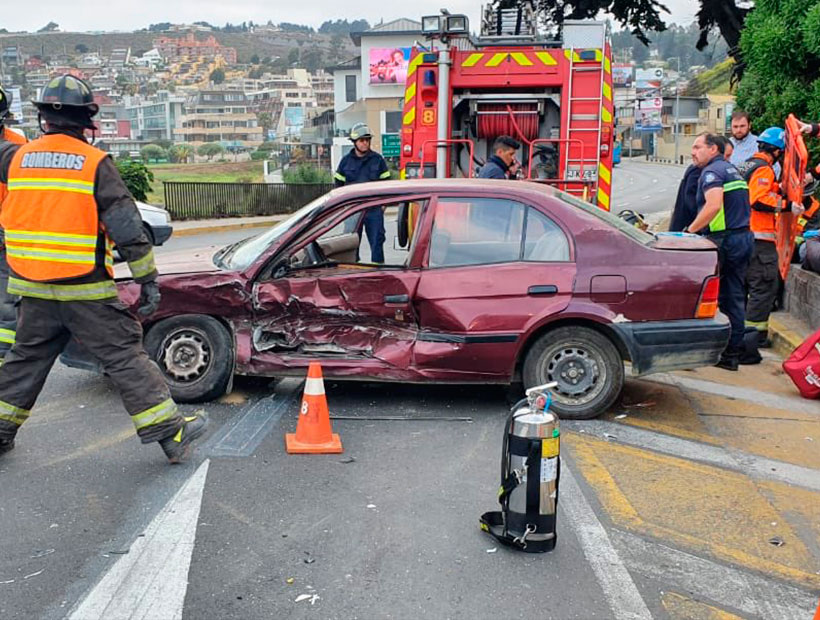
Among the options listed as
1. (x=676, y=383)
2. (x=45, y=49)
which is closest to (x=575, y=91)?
(x=676, y=383)

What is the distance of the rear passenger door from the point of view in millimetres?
5812

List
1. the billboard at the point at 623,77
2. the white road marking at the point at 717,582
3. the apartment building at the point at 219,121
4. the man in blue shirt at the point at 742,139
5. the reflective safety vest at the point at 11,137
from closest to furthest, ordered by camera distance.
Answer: the white road marking at the point at 717,582 < the reflective safety vest at the point at 11,137 < the man in blue shirt at the point at 742,139 < the billboard at the point at 623,77 < the apartment building at the point at 219,121

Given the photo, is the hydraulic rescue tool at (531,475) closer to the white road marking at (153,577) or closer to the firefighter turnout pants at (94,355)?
the white road marking at (153,577)

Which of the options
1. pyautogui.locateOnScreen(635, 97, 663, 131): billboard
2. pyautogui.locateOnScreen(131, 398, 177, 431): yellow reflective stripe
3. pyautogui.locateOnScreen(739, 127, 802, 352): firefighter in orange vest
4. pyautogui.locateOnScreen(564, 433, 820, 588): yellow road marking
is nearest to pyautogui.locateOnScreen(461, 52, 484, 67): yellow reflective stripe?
pyautogui.locateOnScreen(739, 127, 802, 352): firefighter in orange vest

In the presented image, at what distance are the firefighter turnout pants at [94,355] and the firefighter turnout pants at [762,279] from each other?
545cm

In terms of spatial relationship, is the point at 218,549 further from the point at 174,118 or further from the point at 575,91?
the point at 174,118

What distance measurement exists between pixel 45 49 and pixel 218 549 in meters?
205

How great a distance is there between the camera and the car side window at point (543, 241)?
5.91m

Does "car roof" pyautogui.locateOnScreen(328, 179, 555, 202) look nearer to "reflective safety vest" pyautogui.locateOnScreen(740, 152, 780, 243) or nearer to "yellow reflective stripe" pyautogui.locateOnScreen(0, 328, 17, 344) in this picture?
"yellow reflective stripe" pyautogui.locateOnScreen(0, 328, 17, 344)

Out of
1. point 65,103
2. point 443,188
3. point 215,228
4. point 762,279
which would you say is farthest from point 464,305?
point 215,228

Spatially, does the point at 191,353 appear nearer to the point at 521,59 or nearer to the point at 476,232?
the point at 476,232

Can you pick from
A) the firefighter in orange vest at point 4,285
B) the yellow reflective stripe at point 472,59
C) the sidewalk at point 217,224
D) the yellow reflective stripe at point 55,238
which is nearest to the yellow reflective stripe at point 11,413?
the firefighter in orange vest at point 4,285

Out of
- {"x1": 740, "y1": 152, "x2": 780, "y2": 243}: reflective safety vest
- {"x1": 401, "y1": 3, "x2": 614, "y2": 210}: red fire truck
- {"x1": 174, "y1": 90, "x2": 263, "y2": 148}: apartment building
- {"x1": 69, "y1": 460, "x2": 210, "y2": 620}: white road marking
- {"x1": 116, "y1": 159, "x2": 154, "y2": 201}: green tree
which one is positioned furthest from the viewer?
{"x1": 174, "y1": 90, "x2": 263, "y2": 148}: apartment building

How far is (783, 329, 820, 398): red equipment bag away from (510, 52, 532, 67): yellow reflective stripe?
5376mm
